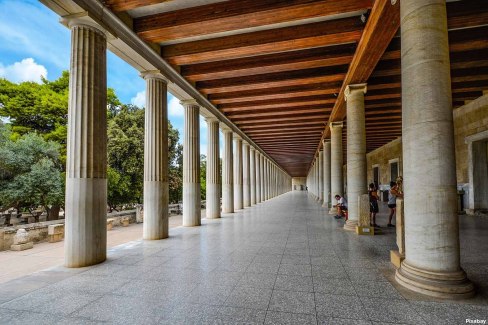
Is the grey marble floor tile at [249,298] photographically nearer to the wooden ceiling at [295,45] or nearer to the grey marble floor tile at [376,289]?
the grey marble floor tile at [376,289]

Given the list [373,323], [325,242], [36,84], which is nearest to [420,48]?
[373,323]

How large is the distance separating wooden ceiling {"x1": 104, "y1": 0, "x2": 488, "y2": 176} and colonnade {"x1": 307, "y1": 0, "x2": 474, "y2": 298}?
1.97 metres

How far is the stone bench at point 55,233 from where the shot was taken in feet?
38.6

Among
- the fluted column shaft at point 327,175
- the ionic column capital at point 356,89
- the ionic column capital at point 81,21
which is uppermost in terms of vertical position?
the ionic column capital at point 81,21

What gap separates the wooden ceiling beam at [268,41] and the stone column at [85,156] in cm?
213

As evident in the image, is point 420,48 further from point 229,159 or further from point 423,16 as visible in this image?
point 229,159

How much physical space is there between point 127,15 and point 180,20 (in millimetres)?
1484

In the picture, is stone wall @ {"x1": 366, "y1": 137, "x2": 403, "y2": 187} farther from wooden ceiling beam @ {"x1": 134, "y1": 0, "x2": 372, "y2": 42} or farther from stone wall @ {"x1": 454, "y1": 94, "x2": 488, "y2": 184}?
wooden ceiling beam @ {"x1": 134, "y1": 0, "x2": 372, "y2": 42}

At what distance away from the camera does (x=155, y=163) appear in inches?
352

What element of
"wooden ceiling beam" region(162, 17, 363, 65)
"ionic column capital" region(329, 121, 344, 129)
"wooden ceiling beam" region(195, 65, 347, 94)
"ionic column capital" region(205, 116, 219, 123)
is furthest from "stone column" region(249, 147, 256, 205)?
"wooden ceiling beam" region(162, 17, 363, 65)

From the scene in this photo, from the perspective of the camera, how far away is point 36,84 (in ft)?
78.7

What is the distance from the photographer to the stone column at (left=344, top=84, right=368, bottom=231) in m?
9.80

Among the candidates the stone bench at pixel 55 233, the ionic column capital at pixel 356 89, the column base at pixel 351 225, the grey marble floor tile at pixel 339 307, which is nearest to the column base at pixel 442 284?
the grey marble floor tile at pixel 339 307

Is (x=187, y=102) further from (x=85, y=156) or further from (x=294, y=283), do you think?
(x=294, y=283)
